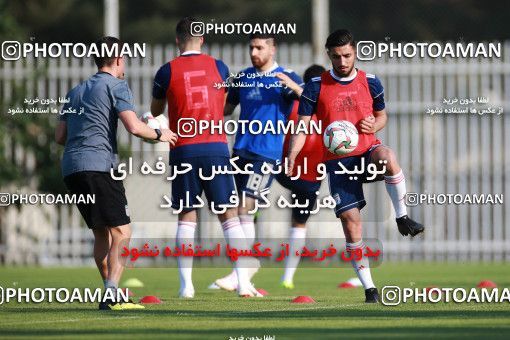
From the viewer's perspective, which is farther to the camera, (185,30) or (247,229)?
(247,229)

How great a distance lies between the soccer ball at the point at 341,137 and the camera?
9539 mm

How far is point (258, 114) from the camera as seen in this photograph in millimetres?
11992

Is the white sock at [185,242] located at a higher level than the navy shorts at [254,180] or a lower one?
lower

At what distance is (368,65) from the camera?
1928 centimetres

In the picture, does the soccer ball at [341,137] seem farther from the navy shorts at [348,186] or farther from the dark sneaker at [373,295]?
the dark sneaker at [373,295]

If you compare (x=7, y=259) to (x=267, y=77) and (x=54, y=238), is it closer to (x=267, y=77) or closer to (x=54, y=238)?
(x=54, y=238)

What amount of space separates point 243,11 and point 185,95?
27.2m

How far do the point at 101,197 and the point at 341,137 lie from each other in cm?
180

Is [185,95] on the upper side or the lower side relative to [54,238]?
upper

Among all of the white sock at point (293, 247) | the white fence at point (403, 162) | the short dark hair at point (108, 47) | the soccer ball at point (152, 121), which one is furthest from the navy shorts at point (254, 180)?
the white fence at point (403, 162)

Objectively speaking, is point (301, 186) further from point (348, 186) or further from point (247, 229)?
point (348, 186)

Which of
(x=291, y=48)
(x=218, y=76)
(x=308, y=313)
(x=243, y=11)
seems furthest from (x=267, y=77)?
(x=243, y=11)

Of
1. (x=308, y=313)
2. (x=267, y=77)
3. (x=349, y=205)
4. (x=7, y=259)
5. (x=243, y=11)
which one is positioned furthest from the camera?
(x=243, y=11)

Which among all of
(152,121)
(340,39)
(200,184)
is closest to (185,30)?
(152,121)
